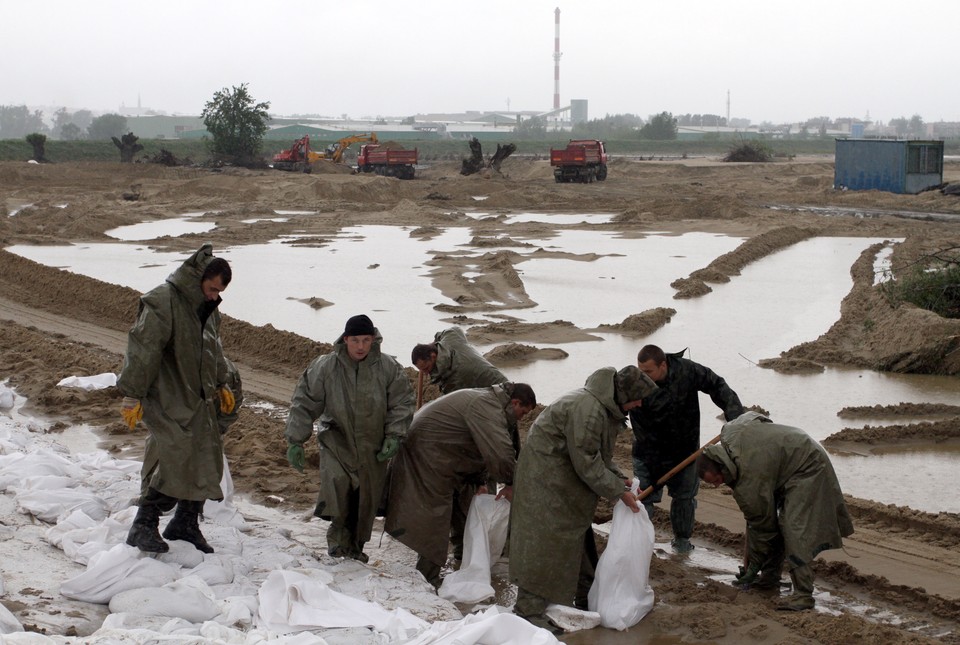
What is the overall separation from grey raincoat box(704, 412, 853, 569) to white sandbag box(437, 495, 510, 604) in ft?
3.73

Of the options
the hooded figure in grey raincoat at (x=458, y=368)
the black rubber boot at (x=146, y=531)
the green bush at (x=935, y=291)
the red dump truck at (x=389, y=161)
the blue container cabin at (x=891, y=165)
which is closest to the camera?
the black rubber boot at (x=146, y=531)

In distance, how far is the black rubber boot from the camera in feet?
17.8

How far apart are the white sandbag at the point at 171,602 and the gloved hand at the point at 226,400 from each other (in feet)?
3.63

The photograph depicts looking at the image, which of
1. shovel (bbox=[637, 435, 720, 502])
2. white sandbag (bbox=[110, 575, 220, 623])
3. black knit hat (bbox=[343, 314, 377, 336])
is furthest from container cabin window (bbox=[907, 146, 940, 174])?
white sandbag (bbox=[110, 575, 220, 623])

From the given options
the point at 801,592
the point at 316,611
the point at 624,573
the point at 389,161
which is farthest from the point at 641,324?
the point at 389,161

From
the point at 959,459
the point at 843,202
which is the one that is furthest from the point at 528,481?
the point at 843,202

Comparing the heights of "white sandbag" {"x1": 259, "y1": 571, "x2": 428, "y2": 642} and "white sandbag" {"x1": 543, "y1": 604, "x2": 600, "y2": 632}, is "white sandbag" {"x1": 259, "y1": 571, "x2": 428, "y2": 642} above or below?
above

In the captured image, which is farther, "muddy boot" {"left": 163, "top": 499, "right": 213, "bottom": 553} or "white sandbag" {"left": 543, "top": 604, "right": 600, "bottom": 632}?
"muddy boot" {"left": 163, "top": 499, "right": 213, "bottom": 553}

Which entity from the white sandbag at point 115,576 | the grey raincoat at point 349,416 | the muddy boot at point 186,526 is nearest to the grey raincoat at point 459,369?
the grey raincoat at point 349,416

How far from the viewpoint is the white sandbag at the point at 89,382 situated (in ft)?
32.6

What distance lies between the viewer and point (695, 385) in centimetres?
640

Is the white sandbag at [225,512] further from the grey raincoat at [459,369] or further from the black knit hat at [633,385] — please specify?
the black knit hat at [633,385]

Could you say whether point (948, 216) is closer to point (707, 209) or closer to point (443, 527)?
point (707, 209)

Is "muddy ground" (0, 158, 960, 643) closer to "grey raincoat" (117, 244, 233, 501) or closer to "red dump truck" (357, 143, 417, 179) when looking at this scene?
"grey raincoat" (117, 244, 233, 501)
